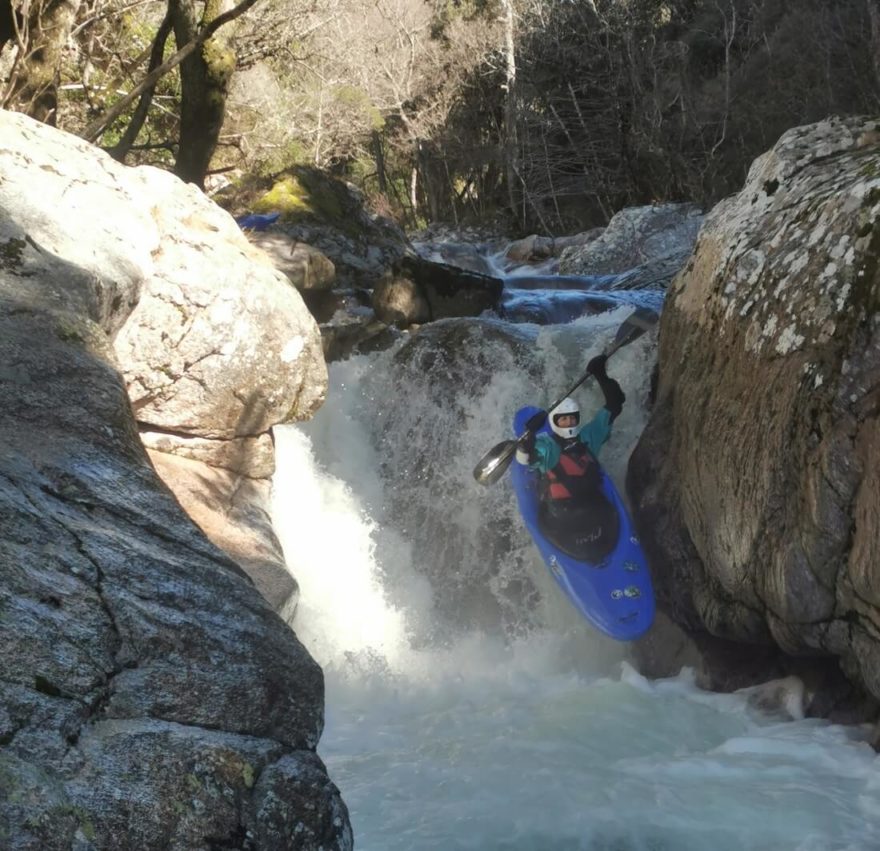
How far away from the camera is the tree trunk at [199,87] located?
7.23 meters

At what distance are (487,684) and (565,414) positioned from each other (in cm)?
186

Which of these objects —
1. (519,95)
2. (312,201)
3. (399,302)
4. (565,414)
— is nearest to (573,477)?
(565,414)

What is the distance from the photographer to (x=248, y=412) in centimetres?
572

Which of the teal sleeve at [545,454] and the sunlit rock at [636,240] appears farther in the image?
the sunlit rock at [636,240]

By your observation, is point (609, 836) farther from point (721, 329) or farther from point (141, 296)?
point (141, 296)

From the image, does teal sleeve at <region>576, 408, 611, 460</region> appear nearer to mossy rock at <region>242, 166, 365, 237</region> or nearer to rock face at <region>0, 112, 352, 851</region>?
rock face at <region>0, 112, 352, 851</region>

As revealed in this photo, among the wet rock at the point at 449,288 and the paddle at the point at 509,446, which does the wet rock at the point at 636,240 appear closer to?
the wet rock at the point at 449,288

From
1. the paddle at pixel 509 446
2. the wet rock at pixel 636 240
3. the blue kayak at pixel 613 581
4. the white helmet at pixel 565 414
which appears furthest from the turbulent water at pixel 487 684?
the wet rock at pixel 636 240

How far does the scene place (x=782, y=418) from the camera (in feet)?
13.5

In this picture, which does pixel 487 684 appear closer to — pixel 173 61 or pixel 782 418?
pixel 782 418

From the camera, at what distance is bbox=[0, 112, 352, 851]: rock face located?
1717 mm

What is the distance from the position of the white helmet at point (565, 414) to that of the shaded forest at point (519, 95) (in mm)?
5245

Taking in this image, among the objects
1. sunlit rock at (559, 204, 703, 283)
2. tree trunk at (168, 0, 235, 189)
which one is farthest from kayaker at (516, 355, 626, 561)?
sunlit rock at (559, 204, 703, 283)

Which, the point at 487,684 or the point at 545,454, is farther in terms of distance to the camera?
the point at 545,454
